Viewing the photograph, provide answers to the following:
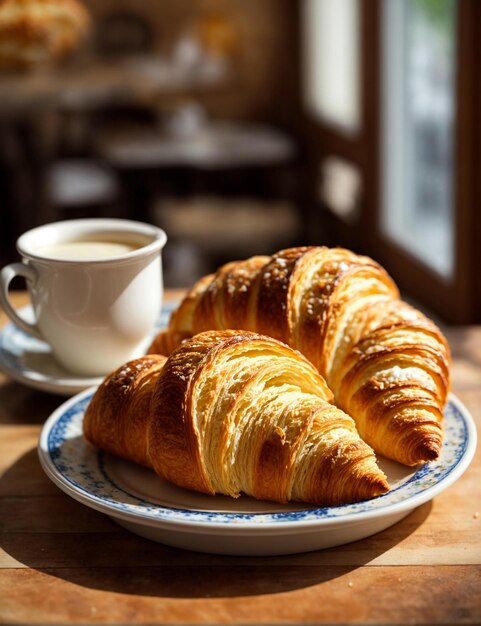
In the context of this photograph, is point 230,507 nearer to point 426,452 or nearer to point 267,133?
point 426,452

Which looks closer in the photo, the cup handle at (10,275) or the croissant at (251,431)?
the croissant at (251,431)

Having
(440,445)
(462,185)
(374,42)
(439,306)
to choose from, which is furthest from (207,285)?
(374,42)

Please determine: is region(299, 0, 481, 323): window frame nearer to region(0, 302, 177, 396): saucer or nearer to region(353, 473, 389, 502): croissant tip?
region(0, 302, 177, 396): saucer

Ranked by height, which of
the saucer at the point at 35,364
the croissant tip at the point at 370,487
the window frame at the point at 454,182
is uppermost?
the croissant tip at the point at 370,487

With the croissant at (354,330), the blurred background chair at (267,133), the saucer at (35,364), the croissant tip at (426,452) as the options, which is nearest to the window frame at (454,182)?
the blurred background chair at (267,133)

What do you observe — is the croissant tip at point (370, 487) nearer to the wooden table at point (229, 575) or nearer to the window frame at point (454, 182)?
the wooden table at point (229, 575)

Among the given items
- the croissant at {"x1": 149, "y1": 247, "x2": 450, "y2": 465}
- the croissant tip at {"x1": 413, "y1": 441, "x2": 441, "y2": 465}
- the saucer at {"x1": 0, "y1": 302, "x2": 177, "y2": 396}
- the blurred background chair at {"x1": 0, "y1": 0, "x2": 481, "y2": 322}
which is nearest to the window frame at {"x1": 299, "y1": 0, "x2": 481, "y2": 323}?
the blurred background chair at {"x1": 0, "y1": 0, "x2": 481, "y2": 322}

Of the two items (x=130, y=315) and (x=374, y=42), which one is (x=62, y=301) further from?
(x=374, y=42)
